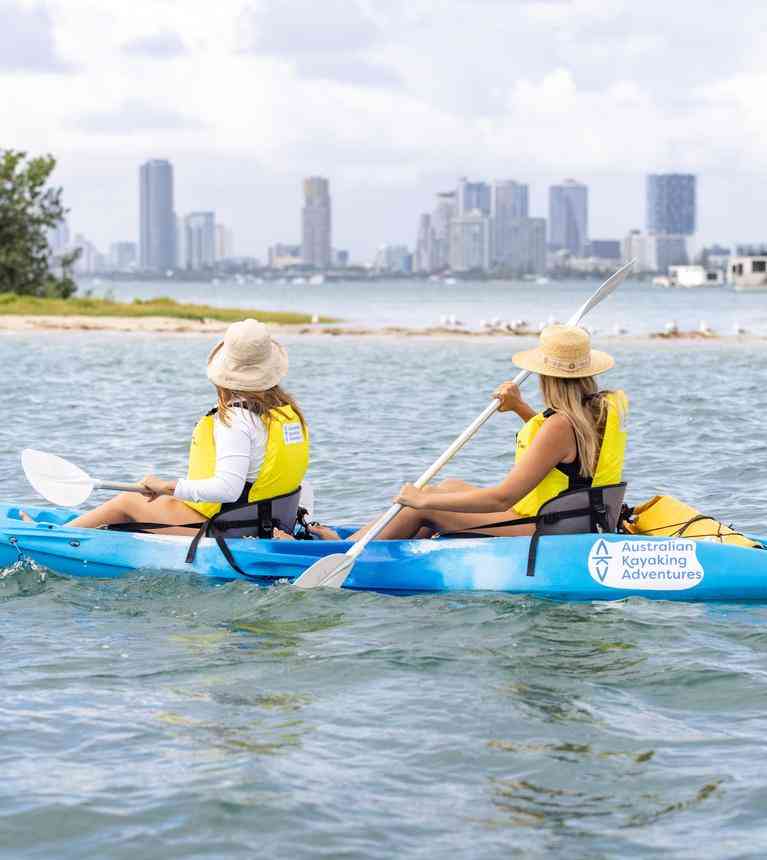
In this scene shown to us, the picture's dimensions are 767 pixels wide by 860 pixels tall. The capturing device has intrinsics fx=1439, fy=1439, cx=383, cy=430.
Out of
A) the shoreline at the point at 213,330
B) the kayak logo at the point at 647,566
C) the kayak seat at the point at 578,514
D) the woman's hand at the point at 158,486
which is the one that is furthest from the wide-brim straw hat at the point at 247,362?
the shoreline at the point at 213,330

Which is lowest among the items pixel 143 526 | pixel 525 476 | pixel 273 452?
pixel 143 526

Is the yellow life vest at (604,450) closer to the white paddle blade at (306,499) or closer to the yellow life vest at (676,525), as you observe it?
the yellow life vest at (676,525)

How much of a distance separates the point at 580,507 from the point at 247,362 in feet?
6.34

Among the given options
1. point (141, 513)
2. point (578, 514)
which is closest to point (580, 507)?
point (578, 514)

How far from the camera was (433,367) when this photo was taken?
27125 millimetres

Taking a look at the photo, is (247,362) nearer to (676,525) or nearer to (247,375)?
(247,375)

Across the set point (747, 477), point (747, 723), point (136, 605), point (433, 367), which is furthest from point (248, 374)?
point (433, 367)

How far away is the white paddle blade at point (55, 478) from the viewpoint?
28.8ft

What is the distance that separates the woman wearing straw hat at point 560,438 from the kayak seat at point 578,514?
45mm

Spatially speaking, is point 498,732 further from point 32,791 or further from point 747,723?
point 32,791

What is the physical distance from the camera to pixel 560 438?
7.32 meters

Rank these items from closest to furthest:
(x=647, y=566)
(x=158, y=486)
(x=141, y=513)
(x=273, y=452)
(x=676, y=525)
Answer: (x=273, y=452)
(x=647, y=566)
(x=158, y=486)
(x=676, y=525)
(x=141, y=513)

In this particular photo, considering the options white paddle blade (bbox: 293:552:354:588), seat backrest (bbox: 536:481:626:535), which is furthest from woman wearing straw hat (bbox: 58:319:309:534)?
seat backrest (bbox: 536:481:626:535)

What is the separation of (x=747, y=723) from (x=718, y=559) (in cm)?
193
